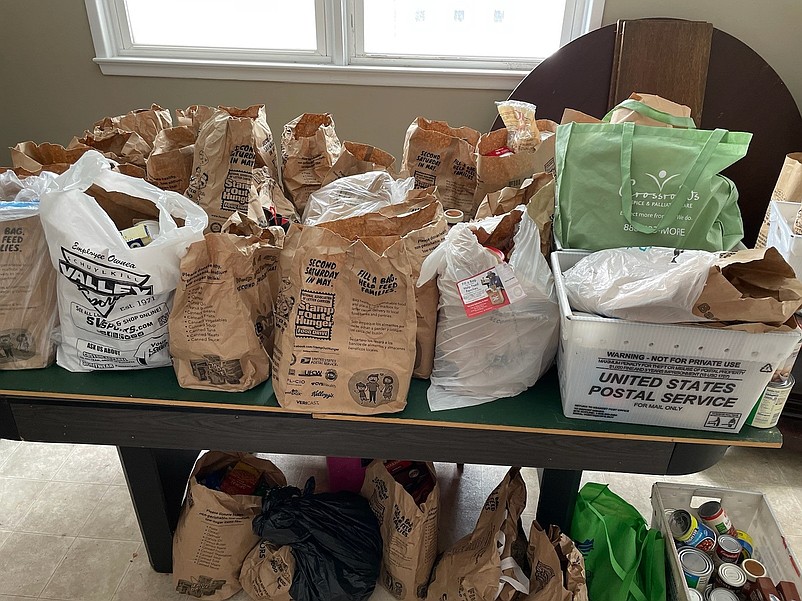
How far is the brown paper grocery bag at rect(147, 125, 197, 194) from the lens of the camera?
4.72 feet

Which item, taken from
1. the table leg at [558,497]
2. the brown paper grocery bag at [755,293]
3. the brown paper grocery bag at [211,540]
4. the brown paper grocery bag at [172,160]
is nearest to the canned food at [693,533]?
the table leg at [558,497]

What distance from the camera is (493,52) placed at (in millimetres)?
2566

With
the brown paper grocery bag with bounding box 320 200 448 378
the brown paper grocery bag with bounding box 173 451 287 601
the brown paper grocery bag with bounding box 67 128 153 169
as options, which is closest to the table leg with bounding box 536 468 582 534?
the brown paper grocery bag with bounding box 320 200 448 378

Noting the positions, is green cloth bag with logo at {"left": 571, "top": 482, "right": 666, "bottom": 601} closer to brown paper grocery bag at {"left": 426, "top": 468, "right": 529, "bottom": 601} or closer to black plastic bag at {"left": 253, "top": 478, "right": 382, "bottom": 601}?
brown paper grocery bag at {"left": 426, "top": 468, "right": 529, "bottom": 601}

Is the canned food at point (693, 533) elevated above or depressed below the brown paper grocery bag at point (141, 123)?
below

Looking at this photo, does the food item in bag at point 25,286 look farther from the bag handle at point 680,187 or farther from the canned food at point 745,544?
the canned food at point 745,544

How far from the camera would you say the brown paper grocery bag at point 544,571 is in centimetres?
131

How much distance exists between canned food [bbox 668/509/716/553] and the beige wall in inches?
68.5

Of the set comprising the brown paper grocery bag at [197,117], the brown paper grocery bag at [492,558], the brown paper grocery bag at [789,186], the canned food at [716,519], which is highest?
the brown paper grocery bag at [197,117]

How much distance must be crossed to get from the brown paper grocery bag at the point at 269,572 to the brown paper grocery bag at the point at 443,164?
978 millimetres

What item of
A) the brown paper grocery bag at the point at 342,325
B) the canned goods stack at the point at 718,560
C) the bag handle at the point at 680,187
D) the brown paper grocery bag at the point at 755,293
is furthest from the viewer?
the canned goods stack at the point at 718,560

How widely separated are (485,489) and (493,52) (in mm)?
1787

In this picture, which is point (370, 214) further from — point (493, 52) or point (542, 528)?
point (493, 52)

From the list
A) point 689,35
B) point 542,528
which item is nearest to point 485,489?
point 542,528
